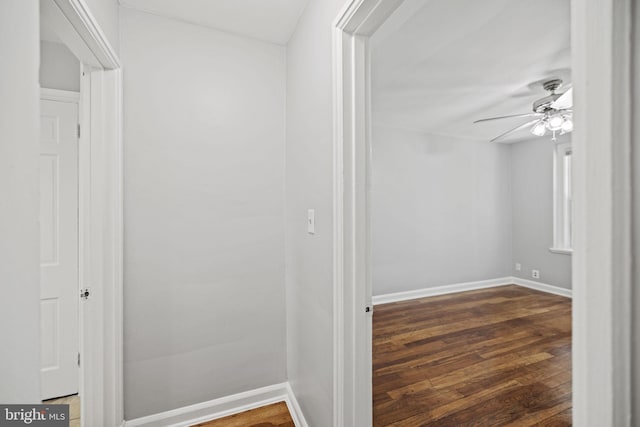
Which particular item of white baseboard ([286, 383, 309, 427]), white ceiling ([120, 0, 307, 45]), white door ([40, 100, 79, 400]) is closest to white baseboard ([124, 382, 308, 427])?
white baseboard ([286, 383, 309, 427])

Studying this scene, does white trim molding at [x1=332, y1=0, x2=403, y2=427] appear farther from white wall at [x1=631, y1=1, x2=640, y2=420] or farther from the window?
the window

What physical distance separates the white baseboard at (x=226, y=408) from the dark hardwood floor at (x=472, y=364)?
0.55m

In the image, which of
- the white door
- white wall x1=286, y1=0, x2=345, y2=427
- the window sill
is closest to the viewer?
white wall x1=286, y1=0, x2=345, y2=427

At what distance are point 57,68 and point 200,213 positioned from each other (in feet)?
4.72

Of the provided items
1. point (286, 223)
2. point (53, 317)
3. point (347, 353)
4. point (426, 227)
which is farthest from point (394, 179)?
point (53, 317)

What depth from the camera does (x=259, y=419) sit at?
5.67ft

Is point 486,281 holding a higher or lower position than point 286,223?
lower

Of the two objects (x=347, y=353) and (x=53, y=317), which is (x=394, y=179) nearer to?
(x=347, y=353)

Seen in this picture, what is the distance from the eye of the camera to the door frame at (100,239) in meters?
1.45

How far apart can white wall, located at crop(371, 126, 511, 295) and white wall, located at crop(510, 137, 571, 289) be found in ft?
0.47

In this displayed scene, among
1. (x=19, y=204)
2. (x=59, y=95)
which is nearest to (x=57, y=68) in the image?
(x=59, y=95)

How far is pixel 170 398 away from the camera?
1676 millimetres

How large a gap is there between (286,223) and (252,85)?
3.11ft

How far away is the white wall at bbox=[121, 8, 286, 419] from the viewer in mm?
1623
